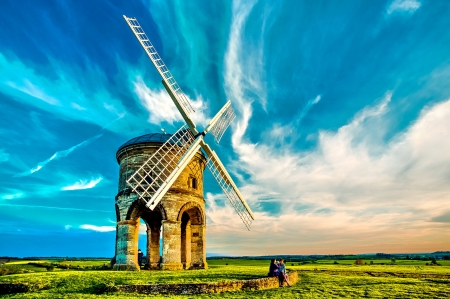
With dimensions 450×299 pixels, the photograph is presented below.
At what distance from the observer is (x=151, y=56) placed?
71.5 feet

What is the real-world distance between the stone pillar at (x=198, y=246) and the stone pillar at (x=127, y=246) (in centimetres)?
459

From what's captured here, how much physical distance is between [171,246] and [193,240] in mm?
3050

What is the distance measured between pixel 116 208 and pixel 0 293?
10332 millimetres

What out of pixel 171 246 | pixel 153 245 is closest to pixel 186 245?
pixel 153 245

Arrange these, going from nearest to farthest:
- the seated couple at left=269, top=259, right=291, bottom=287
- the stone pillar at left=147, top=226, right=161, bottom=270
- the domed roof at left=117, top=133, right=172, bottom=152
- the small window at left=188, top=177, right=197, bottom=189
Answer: the seated couple at left=269, top=259, right=291, bottom=287, the domed roof at left=117, top=133, right=172, bottom=152, the small window at left=188, top=177, right=197, bottom=189, the stone pillar at left=147, top=226, right=161, bottom=270

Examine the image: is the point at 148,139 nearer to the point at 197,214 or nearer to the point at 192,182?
the point at 192,182

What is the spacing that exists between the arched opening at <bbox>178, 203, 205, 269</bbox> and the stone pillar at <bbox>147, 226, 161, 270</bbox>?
2.69 metres

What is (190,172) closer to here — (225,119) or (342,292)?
(225,119)

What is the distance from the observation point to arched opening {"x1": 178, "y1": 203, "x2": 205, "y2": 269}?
76.2ft

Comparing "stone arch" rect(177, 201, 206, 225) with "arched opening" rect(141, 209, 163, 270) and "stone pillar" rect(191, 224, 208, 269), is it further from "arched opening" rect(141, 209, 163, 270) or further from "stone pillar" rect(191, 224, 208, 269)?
"arched opening" rect(141, 209, 163, 270)

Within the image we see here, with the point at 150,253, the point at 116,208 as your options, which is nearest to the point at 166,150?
the point at 116,208

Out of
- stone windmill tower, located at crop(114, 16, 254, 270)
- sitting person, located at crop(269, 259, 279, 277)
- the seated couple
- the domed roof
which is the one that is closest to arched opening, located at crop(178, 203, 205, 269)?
stone windmill tower, located at crop(114, 16, 254, 270)

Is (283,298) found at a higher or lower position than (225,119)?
lower

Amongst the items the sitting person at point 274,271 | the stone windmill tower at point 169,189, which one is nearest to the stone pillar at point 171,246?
the stone windmill tower at point 169,189
